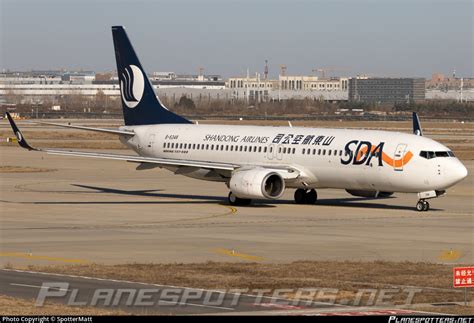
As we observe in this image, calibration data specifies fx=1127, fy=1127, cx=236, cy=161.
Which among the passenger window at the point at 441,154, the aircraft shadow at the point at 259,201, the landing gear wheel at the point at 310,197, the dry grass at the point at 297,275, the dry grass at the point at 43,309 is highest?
the passenger window at the point at 441,154

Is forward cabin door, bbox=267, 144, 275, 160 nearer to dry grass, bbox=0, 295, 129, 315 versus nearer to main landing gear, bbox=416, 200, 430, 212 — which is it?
main landing gear, bbox=416, 200, 430, 212

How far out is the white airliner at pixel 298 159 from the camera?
5141 cm

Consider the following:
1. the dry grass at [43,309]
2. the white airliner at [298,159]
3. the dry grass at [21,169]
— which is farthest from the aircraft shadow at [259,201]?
the dry grass at [43,309]

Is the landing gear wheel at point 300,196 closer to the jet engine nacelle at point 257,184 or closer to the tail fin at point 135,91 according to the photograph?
the jet engine nacelle at point 257,184

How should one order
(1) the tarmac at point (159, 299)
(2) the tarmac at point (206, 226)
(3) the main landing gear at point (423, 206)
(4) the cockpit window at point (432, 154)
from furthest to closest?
(3) the main landing gear at point (423, 206), (4) the cockpit window at point (432, 154), (2) the tarmac at point (206, 226), (1) the tarmac at point (159, 299)

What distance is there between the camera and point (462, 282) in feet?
82.4

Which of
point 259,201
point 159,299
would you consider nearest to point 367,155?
point 259,201

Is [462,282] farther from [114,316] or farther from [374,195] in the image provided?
[374,195]

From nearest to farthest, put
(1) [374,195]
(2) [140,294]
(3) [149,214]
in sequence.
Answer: (2) [140,294] < (3) [149,214] < (1) [374,195]

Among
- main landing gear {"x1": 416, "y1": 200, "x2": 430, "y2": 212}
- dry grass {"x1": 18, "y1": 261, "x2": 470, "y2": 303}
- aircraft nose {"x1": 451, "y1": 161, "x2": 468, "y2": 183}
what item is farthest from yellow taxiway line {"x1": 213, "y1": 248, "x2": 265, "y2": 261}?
main landing gear {"x1": 416, "y1": 200, "x2": 430, "y2": 212}

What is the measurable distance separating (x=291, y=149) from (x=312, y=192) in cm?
268

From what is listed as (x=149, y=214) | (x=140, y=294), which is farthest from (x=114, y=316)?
(x=149, y=214)

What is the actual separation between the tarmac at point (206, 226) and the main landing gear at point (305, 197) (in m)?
0.49

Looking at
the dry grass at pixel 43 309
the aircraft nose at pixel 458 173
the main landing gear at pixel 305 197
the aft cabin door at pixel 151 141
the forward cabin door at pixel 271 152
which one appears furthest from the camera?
the aft cabin door at pixel 151 141
